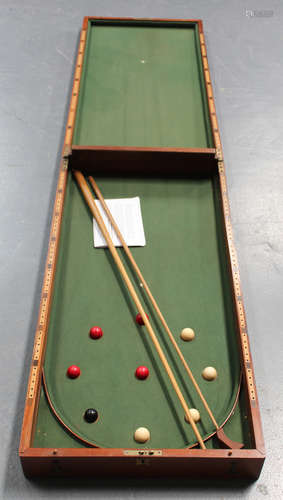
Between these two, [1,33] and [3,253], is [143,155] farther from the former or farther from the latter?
[1,33]

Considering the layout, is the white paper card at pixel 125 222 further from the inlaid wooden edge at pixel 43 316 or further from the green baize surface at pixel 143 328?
the inlaid wooden edge at pixel 43 316

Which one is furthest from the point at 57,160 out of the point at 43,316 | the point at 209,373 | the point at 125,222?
the point at 209,373

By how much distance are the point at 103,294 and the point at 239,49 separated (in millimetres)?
3096

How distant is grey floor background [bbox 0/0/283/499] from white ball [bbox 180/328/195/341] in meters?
0.42

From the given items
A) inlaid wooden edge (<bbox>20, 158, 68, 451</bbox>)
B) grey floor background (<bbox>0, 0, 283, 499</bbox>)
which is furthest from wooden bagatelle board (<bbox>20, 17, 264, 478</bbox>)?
grey floor background (<bbox>0, 0, 283, 499</bbox>)

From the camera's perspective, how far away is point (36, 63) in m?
4.11

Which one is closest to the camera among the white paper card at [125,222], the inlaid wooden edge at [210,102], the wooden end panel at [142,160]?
the white paper card at [125,222]

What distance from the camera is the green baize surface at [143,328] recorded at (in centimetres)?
203

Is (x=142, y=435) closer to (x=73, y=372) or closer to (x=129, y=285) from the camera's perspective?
(x=73, y=372)

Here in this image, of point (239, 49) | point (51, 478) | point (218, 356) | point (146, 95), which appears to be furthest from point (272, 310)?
point (239, 49)

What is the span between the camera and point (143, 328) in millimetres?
2342

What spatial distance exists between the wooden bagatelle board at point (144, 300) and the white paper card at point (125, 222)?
0.17 feet

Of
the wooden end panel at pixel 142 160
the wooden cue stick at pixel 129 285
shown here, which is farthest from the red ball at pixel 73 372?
the wooden end panel at pixel 142 160

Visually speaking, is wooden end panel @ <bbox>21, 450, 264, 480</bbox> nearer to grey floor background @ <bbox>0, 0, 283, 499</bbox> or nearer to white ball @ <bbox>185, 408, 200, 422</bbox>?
grey floor background @ <bbox>0, 0, 283, 499</bbox>
